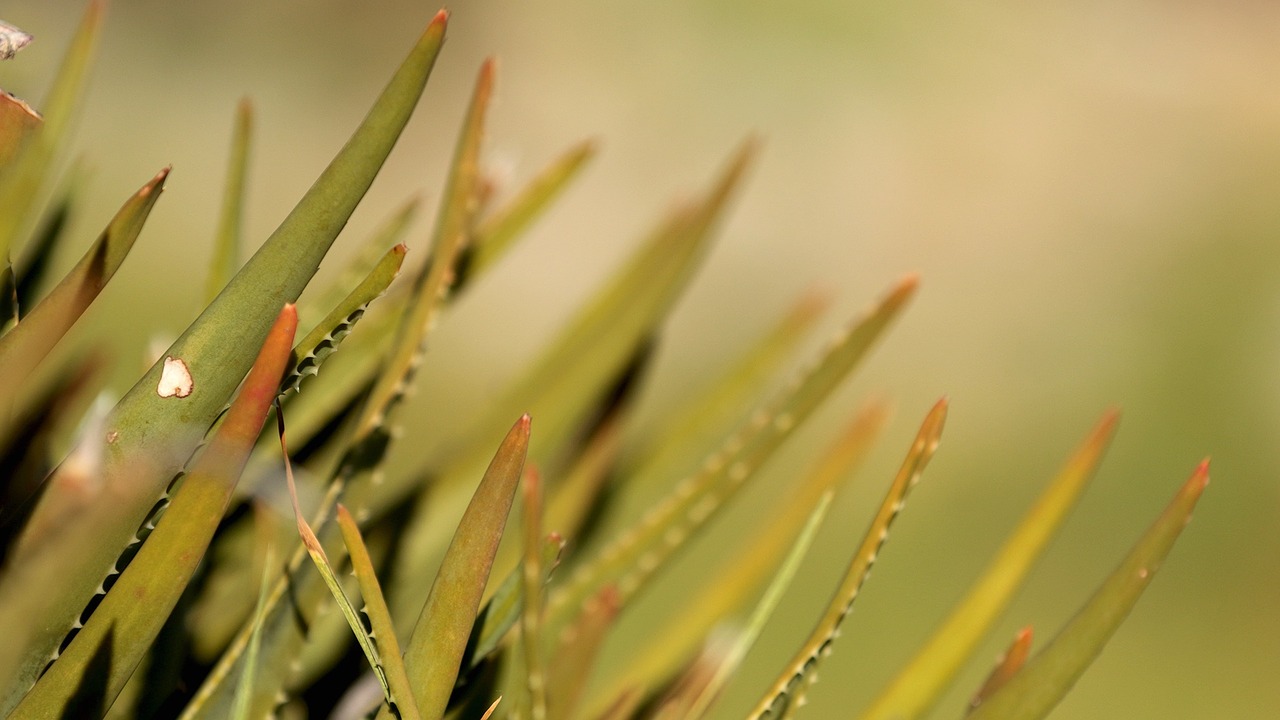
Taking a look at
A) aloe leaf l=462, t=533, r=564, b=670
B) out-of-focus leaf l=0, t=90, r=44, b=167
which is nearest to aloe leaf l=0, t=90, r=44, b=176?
out-of-focus leaf l=0, t=90, r=44, b=167

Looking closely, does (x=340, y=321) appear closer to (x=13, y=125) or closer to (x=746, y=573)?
(x=13, y=125)

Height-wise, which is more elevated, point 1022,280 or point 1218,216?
point 1218,216

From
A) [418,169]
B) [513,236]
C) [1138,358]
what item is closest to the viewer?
[513,236]

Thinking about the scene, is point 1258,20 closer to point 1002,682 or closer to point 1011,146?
point 1011,146

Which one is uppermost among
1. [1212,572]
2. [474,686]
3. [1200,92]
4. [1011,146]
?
[1200,92]

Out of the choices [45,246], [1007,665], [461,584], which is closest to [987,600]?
[1007,665]

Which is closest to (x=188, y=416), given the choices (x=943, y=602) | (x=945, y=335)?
(x=943, y=602)

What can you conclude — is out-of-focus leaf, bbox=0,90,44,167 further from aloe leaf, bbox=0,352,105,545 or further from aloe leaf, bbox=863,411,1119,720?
aloe leaf, bbox=863,411,1119,720
